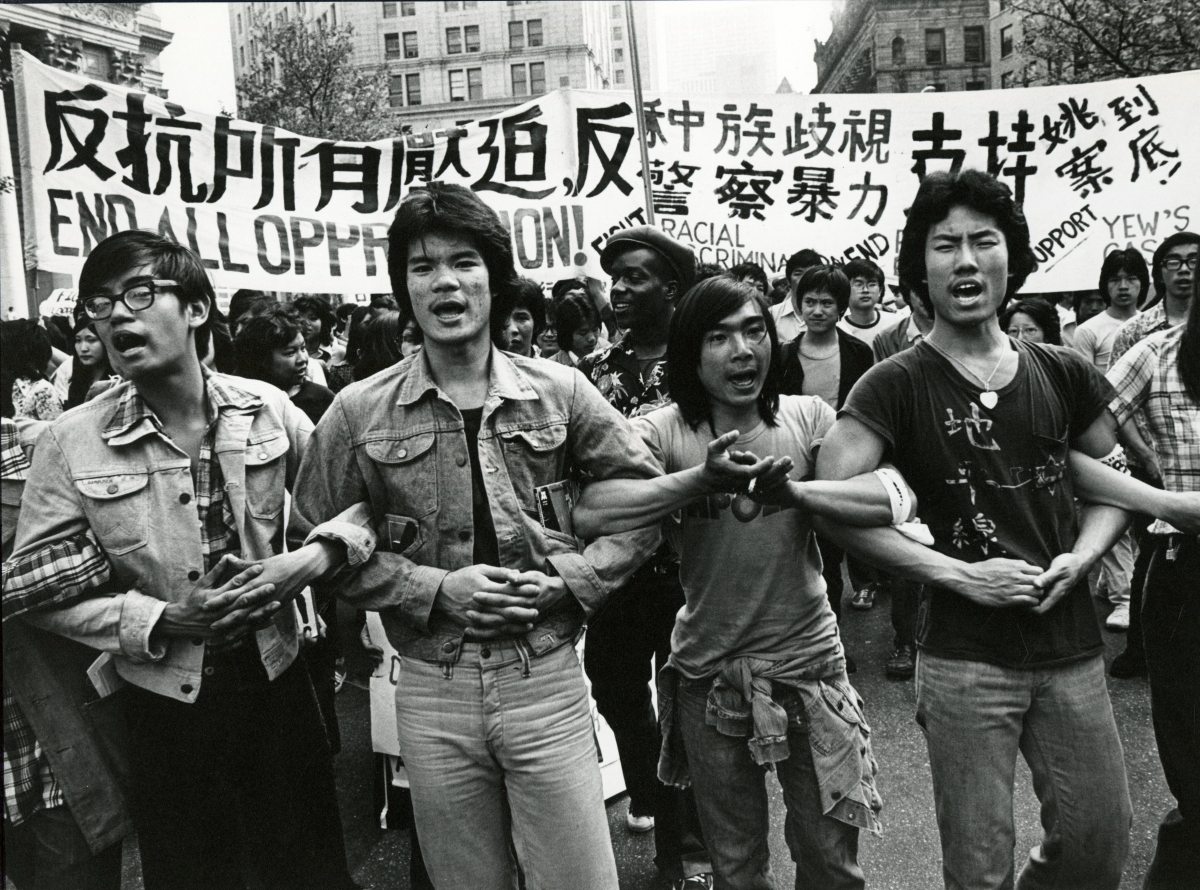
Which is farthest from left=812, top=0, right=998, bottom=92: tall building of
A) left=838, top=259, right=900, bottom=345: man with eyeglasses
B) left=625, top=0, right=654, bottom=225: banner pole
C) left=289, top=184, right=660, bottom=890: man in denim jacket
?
left=289, top=184, right=660, bottom=890: man in denim jacket

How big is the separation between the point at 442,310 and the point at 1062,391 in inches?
60.9

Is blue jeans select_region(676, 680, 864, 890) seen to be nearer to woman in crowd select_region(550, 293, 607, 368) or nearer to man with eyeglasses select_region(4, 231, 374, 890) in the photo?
man with eyeglasses select_region(4, 231, 374, 890)

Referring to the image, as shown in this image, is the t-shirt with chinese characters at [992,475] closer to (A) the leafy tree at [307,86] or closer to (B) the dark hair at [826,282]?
(B) the dark hair at [826,282]

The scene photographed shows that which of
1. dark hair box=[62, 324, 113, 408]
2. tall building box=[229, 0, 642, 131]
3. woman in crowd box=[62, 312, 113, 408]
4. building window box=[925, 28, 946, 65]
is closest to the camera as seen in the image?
woman in crowd box=[62, 312, 113, 408]

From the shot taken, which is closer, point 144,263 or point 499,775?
point 499,775

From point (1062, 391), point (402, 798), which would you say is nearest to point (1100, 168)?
point (1062, 391)

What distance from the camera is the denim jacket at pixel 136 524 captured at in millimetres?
2182

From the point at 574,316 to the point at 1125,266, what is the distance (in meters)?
3.46

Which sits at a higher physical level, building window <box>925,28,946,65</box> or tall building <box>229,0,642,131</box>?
tall building <box>229,0,642,131</box>

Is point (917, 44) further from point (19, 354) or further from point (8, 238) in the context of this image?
point (8, 238)

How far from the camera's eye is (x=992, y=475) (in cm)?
228

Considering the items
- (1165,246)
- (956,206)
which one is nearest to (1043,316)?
(1165,246)

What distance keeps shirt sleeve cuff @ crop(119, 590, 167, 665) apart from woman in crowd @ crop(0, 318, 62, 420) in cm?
153

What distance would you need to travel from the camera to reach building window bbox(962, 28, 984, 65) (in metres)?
38.7
